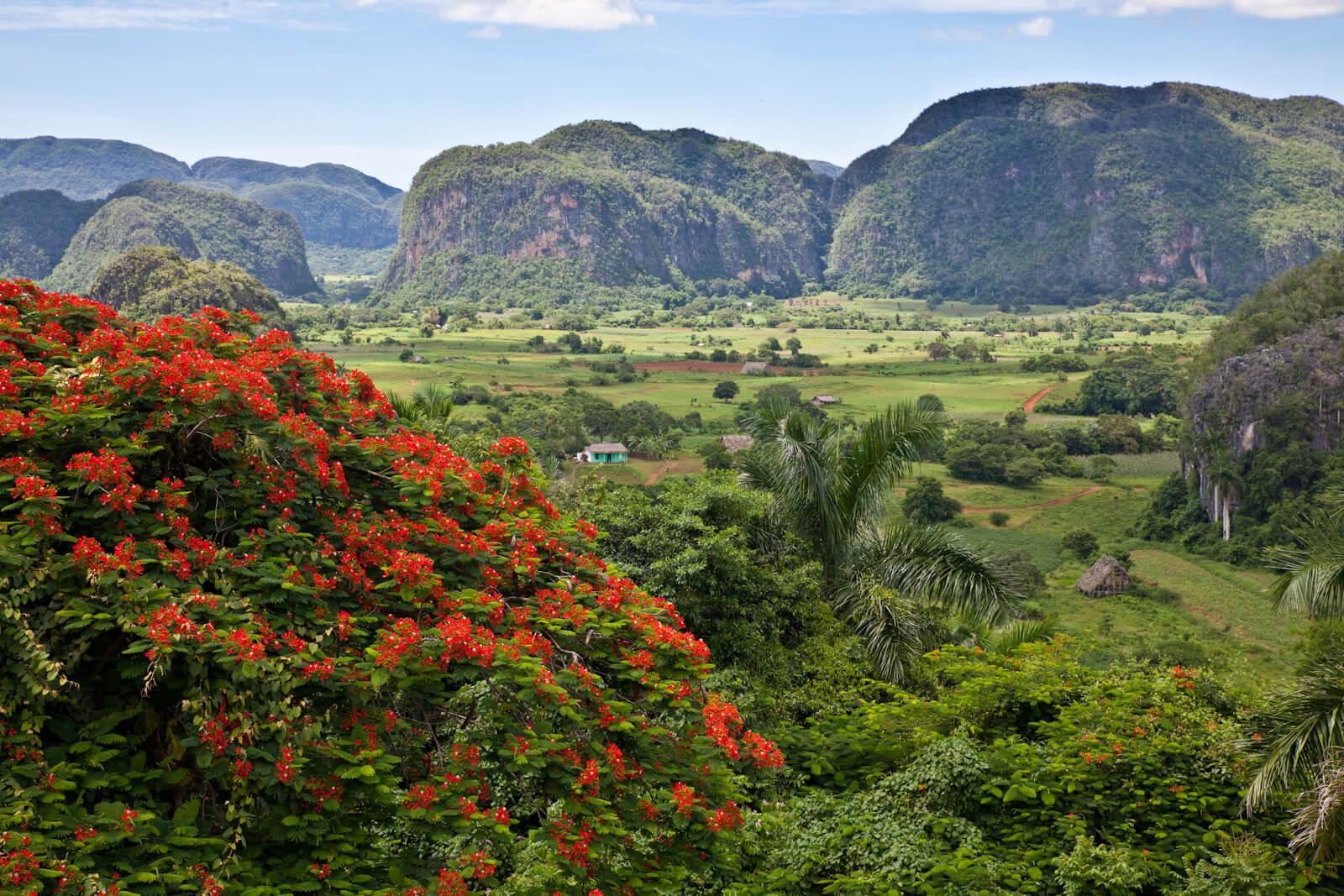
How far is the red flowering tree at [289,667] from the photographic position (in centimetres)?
380

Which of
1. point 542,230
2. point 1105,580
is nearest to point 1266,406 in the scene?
point 1105,580

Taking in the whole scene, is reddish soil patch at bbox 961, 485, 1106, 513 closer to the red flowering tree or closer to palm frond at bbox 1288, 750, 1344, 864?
palm frond at bbox 1288, 750, 1344, 864

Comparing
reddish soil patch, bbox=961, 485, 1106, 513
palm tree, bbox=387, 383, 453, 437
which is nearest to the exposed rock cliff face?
reddish soil patch, bbox=961, 485, 1106, 513

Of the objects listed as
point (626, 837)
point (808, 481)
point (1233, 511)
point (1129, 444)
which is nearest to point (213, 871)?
point (626, 837)

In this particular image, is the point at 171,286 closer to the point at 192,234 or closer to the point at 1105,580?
the point at 1105,580

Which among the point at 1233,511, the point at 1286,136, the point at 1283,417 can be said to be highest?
the point at 1286,136

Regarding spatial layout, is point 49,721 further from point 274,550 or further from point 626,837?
point 626,837

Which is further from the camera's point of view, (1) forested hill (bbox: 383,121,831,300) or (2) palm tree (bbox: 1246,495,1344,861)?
(1) forested hill (bbox: 383,121,831,300)

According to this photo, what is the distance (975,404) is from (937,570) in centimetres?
5635

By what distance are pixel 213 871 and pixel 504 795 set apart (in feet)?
4.25

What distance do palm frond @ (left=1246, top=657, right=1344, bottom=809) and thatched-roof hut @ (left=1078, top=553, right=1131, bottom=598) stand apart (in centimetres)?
2707

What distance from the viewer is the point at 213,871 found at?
374 cm

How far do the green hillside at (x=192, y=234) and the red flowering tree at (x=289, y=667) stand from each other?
120451 millimetres

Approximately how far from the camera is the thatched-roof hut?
31734 mm
